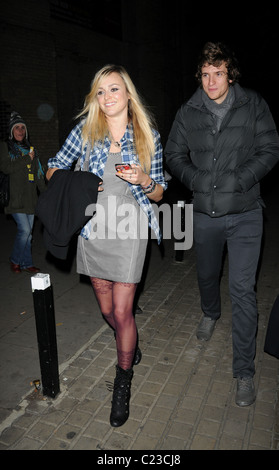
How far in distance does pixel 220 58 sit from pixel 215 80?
17 centimetres

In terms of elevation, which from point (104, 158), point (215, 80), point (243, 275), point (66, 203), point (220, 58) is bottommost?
point (243, 275)

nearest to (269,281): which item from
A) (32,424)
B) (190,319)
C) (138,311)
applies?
(190,319)

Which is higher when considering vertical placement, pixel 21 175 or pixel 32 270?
pixel 21 175

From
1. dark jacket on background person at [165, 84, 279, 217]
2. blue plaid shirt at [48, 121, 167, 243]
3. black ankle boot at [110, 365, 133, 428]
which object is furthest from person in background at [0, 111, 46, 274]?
black ankle boot at [110, 365, 133, 428]

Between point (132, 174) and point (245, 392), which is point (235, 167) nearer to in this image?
point (132, 174)

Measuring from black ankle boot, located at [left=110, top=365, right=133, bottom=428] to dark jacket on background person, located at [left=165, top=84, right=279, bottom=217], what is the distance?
1495 millimetres

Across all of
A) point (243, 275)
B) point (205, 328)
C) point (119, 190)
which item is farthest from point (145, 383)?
point (119, 190)

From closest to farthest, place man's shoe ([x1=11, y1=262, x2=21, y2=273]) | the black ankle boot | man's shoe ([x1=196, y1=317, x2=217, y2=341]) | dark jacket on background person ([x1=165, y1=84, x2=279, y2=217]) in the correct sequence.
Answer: the black ankle boot, dark jacket on background person ([x1=165, y1=84, x2=279, y2=217]), man's shoe ([x1=196, y1=317, x2=217, y2=341]), man's shoe ([x1=11, y1=262, x2=21, y2=273])

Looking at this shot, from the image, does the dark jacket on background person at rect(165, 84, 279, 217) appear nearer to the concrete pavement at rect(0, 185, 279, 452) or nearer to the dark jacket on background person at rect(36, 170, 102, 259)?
the dark jacket on background person at rect(36, 170, 102, 259)

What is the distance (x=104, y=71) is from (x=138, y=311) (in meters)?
2.97

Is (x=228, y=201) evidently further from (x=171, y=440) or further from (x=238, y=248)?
(x=171, y=440)

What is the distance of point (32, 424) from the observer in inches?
115

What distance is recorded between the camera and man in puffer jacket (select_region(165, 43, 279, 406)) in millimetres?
3055

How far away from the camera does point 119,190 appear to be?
2822 millimetres
